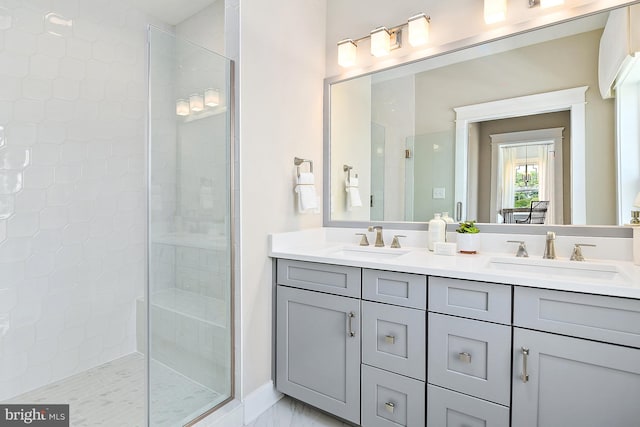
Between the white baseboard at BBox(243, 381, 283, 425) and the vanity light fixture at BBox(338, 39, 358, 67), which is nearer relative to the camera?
the white baseboard at BBox(243, 381, 283, 425)

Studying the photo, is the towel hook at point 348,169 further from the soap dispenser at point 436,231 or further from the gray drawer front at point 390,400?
the gray drawer front at point 390,400

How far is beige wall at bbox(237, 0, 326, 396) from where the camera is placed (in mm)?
1669

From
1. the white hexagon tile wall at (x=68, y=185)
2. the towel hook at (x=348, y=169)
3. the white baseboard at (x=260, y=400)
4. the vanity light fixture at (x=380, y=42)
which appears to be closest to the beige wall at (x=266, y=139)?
the white baseboard at (x=260, y=400)

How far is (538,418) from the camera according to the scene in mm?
1128

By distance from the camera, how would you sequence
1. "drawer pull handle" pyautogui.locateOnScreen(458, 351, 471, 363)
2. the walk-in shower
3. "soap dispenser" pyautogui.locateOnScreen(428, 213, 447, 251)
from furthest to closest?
1. "soap dispenser" pyautogui.locateOnScreen(428, 213, 447, 251)
2. the walk-in shower
3. "drawer pull handle" pyautogui.locateOnScreen(458, 351, 471, 363)

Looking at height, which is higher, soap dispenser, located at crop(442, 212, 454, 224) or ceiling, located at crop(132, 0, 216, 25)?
ceiling, located at crop(132, 0, 216, 25)

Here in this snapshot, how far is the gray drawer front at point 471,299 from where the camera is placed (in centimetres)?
118

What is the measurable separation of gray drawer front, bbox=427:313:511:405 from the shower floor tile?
3.53ft

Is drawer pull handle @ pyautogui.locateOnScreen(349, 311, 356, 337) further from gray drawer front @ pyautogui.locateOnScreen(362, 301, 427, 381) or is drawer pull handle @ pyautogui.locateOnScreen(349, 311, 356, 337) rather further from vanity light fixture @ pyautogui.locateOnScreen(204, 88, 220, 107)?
vanity light fixture @ pyautogui.locateOnScreen(204, 88, 220, 107)

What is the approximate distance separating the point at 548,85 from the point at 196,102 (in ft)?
5.43

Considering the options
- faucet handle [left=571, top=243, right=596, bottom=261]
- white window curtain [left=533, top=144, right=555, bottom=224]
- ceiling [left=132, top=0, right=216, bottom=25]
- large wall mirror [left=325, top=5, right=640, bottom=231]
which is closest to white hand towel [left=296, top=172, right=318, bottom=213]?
large wall mirror [left=325, top=5, right=640, bottom=231]

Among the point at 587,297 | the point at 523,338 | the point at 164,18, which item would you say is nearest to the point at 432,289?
the point at 523,338

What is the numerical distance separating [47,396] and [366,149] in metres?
2.40

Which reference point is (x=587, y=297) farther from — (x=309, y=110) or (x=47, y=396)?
(x=47, y=396)
